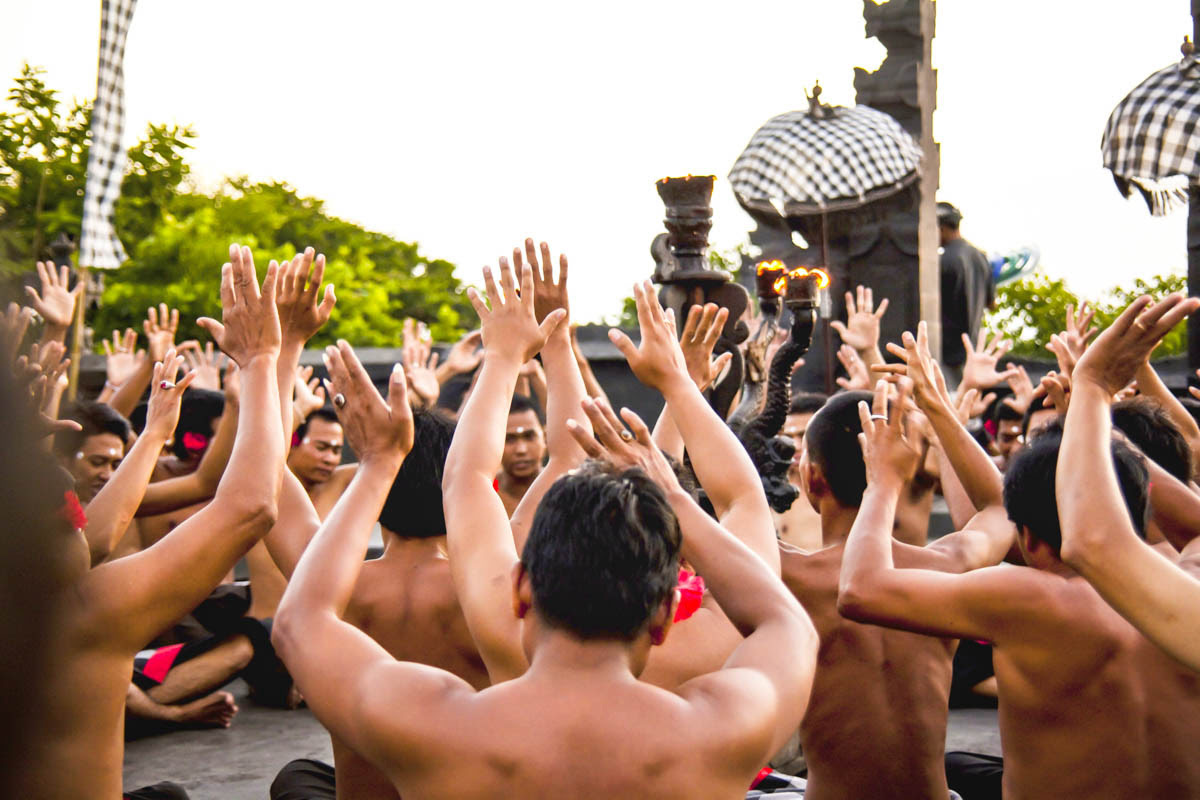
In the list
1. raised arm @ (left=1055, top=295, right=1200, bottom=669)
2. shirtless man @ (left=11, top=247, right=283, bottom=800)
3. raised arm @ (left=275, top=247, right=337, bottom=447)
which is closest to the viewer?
raised arm @ (left=1055, top=295, right=1200, bottom=669)

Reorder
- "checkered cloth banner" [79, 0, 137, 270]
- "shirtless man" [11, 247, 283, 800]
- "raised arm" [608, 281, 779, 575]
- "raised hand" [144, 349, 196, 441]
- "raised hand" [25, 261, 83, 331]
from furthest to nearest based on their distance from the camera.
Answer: "checkered cloth banner" [79, 0, 137, 270]
"raised hand" [25, 261, 83, 331]
"raised hand" [144, 349, 196, 441]
"raised arm" [608, 281, 779, 575]
"shirtless man" [11, 247, 283, 800]

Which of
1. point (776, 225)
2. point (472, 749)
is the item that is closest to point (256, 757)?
point (472, 749)

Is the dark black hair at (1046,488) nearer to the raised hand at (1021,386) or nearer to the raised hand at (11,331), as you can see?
the raised hand at (11,331)

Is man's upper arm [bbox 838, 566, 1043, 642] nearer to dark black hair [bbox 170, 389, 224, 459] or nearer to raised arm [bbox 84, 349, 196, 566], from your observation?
raised arm [bbox 84, 349, 196, 566]

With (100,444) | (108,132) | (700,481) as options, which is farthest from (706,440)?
(108,132)

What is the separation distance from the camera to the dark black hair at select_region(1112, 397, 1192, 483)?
3.79m

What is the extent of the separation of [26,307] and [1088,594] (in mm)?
2531

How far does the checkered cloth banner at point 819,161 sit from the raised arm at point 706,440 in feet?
19.8

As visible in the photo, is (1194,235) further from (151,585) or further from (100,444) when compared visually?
(151,585)

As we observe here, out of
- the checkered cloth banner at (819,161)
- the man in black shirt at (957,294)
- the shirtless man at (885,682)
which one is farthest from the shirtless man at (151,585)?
the man in black shirt at (957,294)

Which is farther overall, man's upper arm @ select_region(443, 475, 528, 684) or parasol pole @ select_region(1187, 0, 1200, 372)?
parasol pole @ select_region(1187, 0, 1200, 372)

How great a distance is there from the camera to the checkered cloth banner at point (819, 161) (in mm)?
8750

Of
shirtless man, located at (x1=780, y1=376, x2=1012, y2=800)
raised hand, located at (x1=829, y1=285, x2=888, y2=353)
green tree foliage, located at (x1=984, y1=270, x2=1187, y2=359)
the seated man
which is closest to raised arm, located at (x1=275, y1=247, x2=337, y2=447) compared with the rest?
shirtless man, located at (x1=780, y1=376, x2=1012, y2=800)

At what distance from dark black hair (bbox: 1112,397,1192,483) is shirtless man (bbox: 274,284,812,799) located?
2.07m
